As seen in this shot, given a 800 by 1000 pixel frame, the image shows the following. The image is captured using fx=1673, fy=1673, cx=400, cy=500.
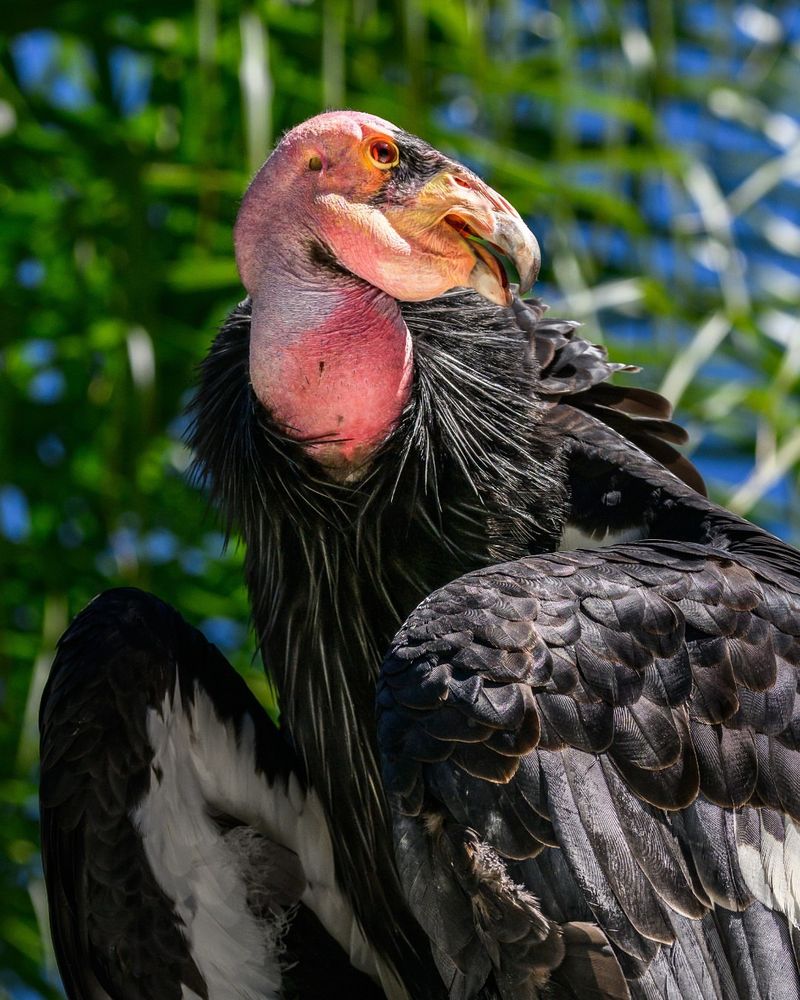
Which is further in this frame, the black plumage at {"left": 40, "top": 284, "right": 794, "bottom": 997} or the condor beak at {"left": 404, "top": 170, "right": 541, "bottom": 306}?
the black plumage at {"left": 40, "top": 284, "right": 794, "bottom": 997}

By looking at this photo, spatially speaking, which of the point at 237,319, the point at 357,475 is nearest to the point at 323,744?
the point at 357,475

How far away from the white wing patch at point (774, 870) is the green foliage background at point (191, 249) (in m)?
2.22

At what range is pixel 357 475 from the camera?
10.2 feet

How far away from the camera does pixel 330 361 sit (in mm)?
3055

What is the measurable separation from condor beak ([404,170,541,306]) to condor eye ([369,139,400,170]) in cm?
11

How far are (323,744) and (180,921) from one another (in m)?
0.43

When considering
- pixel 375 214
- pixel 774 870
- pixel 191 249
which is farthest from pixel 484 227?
pixel 191 249

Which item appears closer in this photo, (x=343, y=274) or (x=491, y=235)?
(x=491, y=235)

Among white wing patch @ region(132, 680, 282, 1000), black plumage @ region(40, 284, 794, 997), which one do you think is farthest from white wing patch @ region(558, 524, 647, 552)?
white wing patch @ region(132, 680, 282, 1000)

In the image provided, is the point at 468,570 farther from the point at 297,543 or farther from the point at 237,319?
the point at 237,319

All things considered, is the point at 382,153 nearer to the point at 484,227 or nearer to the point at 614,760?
the point at 484,227

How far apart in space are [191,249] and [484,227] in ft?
9.66

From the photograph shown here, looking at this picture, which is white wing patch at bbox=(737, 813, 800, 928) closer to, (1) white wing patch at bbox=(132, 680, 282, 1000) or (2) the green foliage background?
(1) white wing patch at bbox=(132, 680, 282, 1000)

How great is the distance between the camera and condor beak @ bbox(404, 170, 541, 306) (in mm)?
2854
